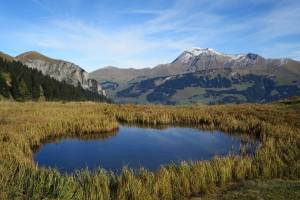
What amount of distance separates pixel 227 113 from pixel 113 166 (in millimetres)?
25084

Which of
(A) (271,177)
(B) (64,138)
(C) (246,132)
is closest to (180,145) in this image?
(C) (246,132)

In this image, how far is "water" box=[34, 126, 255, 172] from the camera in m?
24.2

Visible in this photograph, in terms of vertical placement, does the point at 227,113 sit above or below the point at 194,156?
above

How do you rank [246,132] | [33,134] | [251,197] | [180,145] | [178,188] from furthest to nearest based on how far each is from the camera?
[246,132] < [180,145] < [33,134] < [178,188] < [251,197]

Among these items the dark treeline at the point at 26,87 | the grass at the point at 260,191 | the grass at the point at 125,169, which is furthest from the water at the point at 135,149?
the dark treeline at the point at 26,87

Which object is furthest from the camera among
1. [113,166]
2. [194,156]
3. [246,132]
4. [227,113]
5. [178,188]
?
[227,113]

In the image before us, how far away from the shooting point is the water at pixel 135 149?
24.2 metres

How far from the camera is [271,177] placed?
17547 mm

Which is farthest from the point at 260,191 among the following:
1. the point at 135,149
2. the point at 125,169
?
the point at 135,149

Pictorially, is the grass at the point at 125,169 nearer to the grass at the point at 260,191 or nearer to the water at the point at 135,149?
the grass at the point at 260,191

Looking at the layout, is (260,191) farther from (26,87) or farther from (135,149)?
(26,87)

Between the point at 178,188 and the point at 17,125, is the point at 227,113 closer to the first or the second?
the point at 17,125

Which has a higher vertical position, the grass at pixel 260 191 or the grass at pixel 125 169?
the grass at pixel 125 169

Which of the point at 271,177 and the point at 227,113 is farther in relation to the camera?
the point at 227,113
